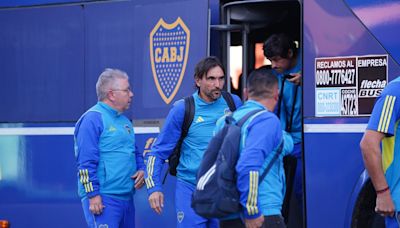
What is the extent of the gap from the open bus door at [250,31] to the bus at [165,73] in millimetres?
12

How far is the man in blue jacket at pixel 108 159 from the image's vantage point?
659 cm

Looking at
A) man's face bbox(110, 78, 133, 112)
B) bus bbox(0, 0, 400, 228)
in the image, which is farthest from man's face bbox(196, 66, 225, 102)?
bus bbox(0, 0, 400, 228)

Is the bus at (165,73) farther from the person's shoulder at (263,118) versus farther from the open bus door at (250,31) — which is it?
the person's shoulder at (263,118)

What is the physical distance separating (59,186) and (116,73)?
1.99 m

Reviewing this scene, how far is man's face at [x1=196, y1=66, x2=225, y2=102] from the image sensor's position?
6.50 metres

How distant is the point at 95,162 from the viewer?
662cm

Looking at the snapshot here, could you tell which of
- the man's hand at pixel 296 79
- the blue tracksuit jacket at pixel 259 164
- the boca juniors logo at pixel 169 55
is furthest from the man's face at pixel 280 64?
the blue tracksuit jacket at pixel 259 164

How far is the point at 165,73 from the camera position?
779 centimetres

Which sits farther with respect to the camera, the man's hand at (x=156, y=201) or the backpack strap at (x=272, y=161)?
the man's hand at (x=156, y=201)

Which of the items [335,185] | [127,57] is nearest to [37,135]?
[127,57]

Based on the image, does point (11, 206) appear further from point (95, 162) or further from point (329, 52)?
point (329, 52)

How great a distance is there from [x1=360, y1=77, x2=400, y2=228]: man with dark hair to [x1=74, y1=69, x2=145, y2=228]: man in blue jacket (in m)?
2.00

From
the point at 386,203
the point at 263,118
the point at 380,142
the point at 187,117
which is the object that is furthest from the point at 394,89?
the point at 187,117

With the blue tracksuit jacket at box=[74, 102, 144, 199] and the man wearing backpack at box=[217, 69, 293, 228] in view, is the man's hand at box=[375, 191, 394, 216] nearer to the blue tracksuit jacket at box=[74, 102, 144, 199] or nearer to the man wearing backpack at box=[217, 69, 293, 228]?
the man wearing backpack at box=[217, 69, 293, 228]
